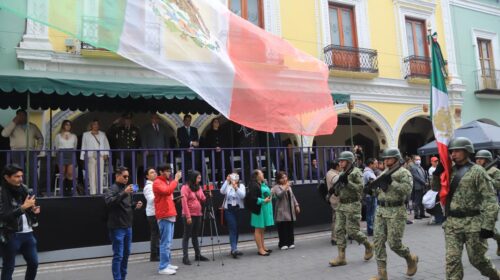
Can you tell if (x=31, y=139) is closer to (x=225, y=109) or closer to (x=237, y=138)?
(x=237, y=138)

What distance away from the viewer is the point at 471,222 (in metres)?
4.58

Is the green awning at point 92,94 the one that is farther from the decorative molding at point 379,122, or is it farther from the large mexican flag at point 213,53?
the decorative molding at point 379,122

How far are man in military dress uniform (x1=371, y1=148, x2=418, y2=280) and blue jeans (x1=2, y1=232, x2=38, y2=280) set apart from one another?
4.38 m

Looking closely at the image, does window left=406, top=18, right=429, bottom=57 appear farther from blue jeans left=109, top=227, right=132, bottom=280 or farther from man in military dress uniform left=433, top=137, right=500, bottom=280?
blue jeans left=109, top=227, right=132, bottom=280

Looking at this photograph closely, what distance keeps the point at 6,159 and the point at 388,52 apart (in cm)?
1333

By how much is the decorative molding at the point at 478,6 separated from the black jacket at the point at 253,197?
48.0 ft

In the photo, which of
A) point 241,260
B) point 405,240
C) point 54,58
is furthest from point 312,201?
point 54,58

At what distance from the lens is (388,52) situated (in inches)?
643

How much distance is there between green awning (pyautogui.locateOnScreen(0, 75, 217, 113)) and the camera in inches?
297

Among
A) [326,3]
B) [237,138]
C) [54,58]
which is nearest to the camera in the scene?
[54,58]

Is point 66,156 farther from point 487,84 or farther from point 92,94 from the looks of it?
point 487,84

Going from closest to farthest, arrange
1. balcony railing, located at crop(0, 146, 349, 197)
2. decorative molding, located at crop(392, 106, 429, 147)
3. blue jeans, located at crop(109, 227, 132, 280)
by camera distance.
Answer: blue jeans, located at crop(109, 227, 132, 280)
balcony railing, located at crop(0, 146, 349, 197)
decorative molding, located at crop(392, 106, 429, 147)

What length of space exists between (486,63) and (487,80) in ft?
2.84

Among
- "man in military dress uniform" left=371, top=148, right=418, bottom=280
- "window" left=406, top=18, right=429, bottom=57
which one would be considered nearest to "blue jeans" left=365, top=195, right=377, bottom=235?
"man in military dress uniform" left=371, top=148, right=418, bottom=280
